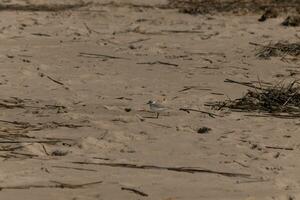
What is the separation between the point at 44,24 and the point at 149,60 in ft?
8.79

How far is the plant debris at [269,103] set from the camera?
21.7 ft

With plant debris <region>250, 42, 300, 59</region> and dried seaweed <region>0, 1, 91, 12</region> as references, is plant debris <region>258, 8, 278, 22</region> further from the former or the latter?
dried seaweed <region>0, 1, 91, 12</region>

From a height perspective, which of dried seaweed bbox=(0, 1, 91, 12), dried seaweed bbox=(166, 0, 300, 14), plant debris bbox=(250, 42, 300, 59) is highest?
plant debris bbox=(250, 42, 300, 59)

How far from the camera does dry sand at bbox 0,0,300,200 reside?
482 cm

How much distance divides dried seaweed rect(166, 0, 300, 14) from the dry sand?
4.85 feet

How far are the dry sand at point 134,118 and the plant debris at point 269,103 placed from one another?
7.6 inches

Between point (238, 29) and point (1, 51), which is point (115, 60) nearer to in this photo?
point (1, 51)

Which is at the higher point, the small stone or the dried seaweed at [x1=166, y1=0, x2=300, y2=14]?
the small stone

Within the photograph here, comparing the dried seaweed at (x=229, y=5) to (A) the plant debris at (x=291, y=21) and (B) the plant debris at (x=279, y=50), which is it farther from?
(B) the plant debris at (x=279, y=50)

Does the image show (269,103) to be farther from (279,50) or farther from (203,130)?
(279,50)

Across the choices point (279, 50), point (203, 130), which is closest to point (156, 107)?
point (203, 130)

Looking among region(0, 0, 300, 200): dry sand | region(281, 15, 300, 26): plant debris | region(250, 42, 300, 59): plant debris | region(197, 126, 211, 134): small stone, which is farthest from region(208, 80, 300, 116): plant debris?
region(281, 15, 300, 26): plant debris

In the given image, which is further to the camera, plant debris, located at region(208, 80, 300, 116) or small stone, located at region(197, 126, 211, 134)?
plant debris, located at region(208, 80, 300, 116)

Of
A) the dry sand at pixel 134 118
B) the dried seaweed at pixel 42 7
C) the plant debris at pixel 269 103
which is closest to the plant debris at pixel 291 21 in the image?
the dry sand at pixel 134 118
